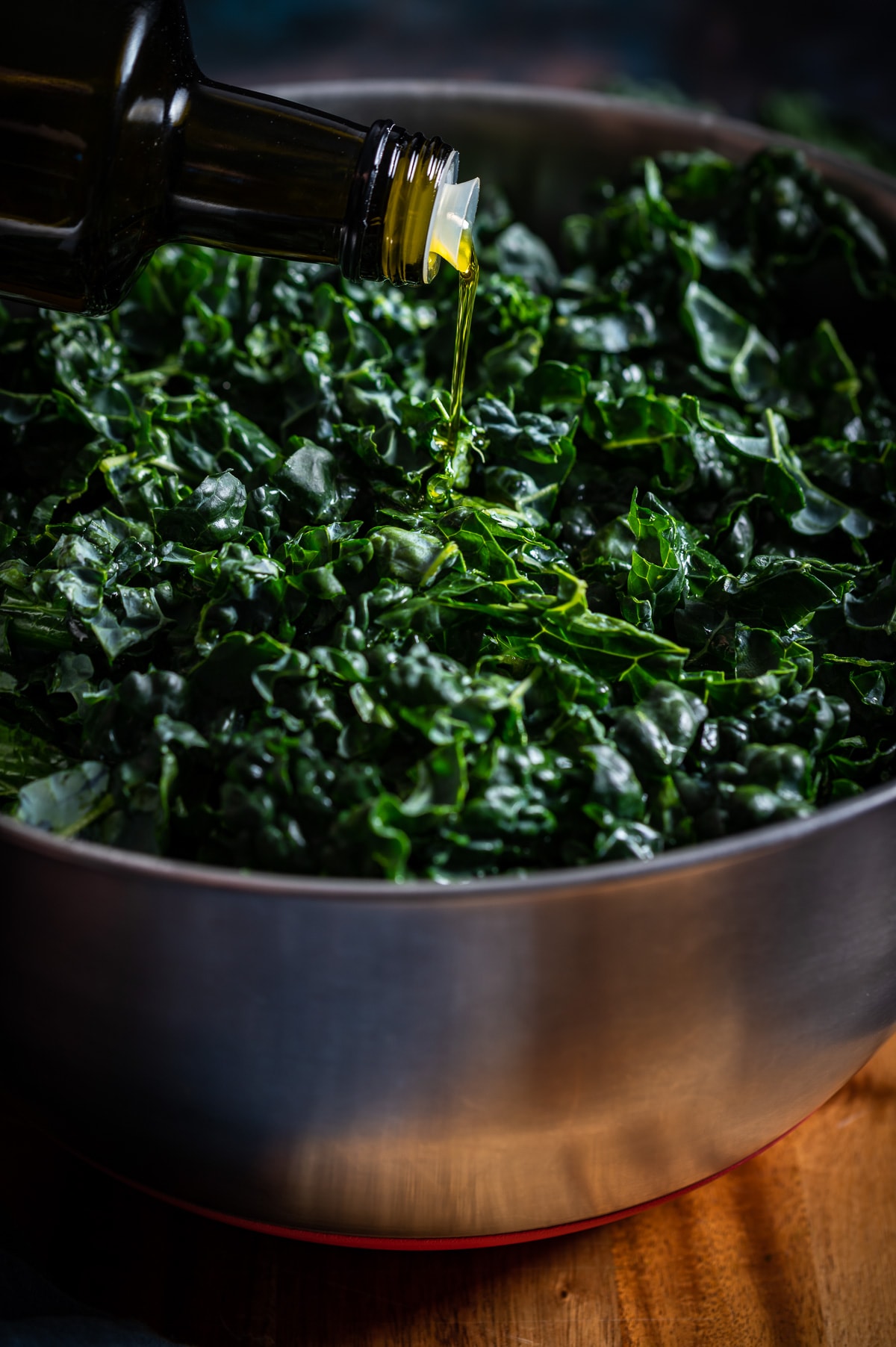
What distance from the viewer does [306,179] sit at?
1.00 meters

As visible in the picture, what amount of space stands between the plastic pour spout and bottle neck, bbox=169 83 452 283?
0.04 feet

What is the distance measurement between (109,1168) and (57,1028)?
0.22 metres

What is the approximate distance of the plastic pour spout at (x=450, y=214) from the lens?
1.03 m

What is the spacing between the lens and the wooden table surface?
1.04 meters

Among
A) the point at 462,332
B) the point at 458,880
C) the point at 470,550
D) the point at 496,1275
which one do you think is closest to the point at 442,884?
the point at 458,880

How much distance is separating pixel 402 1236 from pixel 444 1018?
320 millimetres

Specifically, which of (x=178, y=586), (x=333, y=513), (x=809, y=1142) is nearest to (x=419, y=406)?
(x=333, y=513)

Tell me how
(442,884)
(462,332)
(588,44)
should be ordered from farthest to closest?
(588,44)
(462,332)
(442,884)

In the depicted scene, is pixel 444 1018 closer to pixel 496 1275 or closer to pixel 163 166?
pixel 496 1275

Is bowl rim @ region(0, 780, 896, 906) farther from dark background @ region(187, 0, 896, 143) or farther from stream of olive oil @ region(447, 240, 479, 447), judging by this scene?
dark background @ region(187, 0, 896, 143)

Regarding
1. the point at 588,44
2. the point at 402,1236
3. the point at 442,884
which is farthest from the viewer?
the point at 588,44

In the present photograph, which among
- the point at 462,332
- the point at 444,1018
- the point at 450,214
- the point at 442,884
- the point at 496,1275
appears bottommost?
the point at 496,1275

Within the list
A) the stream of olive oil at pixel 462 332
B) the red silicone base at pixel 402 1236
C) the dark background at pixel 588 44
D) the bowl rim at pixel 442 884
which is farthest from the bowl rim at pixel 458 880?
the dark background at pixel 588 44

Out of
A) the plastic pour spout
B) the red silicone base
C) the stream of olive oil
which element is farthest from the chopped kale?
the red silicone base
